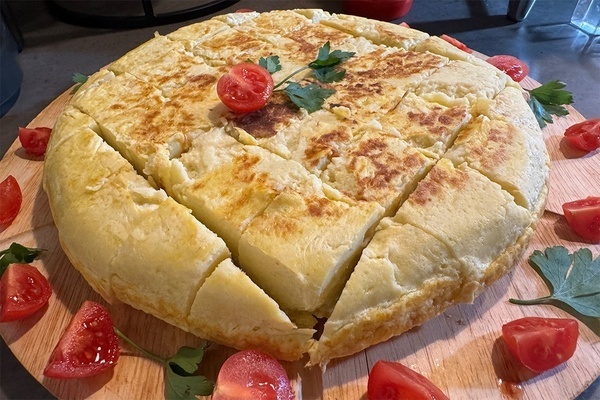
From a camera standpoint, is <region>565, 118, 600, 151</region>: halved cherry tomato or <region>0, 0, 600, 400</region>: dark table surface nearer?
<region>565, 118, 600, 151</region>: halved cherry tomato

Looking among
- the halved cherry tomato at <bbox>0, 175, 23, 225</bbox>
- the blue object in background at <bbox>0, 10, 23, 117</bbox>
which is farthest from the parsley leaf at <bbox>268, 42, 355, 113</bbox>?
the blue object in background at <bbox>0, 10, 23, 117</bbox>

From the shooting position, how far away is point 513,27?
6.74 m

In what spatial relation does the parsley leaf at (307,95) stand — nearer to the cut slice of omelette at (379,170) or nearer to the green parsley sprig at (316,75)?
the green parsley sprig at (316,75)

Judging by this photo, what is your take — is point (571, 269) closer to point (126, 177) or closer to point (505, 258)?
point (505, 258)

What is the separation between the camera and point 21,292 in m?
2.55

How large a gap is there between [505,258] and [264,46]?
7.38ft

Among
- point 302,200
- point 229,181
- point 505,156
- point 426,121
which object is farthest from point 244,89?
point 505,156

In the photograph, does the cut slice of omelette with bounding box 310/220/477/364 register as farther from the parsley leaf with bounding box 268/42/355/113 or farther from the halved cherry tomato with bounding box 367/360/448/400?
the parsley leaf with bounding box 268/42/355/113

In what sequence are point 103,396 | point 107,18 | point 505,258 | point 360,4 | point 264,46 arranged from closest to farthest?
point 103,396
point 505,258
point 264,46
point 360,4
point 107,18

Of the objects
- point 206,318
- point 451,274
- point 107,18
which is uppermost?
point 451,274

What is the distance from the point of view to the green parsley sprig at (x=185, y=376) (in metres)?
2.17

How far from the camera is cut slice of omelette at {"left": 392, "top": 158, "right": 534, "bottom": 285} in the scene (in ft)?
7.64

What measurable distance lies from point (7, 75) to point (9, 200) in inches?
131

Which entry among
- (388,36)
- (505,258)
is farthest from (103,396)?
(388,36)
